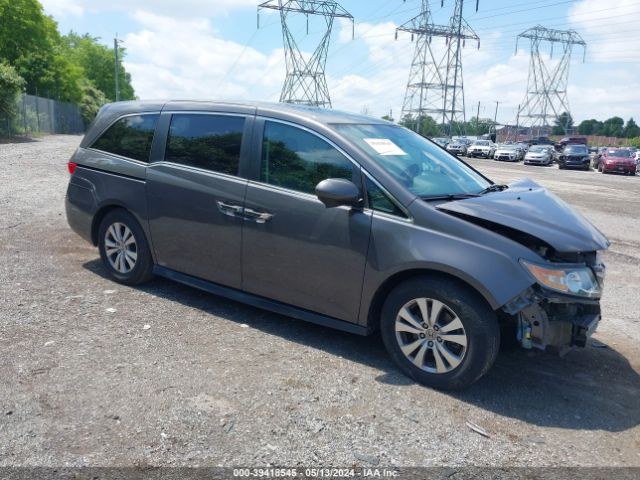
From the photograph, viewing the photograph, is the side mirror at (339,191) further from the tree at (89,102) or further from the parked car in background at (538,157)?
the tree at (89,102)

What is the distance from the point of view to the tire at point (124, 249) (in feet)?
17.5

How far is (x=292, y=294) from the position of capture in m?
4.36

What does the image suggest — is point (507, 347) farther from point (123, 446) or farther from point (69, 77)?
point (69, 77)

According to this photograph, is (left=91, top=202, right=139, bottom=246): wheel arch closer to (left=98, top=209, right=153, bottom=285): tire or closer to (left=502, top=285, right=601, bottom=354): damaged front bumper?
(left=98, top=209, right=153, bottom=285): tire

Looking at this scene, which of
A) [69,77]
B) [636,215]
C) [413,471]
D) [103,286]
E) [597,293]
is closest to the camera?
[413,471]

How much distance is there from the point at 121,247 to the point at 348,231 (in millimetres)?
2616

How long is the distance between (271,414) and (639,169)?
39942 millimetres

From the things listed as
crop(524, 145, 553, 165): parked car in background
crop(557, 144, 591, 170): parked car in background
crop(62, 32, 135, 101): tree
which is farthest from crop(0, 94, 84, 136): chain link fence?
crop(524, 145, 553, 165): parked car in background

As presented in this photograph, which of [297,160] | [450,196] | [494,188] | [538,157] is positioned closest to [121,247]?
[297,160]

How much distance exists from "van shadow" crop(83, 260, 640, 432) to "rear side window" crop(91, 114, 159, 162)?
1541 millimetres

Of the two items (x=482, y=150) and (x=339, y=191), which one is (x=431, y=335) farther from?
(x=482, y=150)

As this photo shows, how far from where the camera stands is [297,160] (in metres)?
4.42

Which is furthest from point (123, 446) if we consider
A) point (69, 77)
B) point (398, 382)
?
point (69, 77)

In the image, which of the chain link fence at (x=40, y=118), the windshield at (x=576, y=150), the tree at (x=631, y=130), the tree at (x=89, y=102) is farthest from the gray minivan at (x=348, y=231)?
the tree at (x=631, y=130)
